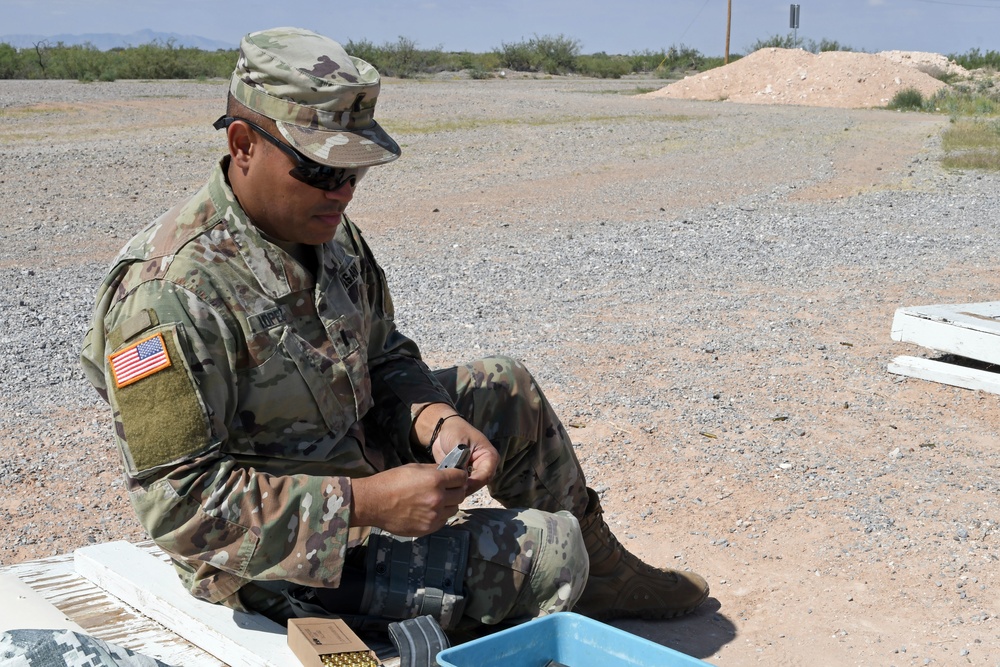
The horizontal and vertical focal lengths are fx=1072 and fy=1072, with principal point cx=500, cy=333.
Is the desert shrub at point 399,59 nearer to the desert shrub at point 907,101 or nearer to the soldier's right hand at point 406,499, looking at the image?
Result: the desert shrub at point 907,101

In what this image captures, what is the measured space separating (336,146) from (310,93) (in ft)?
0.32

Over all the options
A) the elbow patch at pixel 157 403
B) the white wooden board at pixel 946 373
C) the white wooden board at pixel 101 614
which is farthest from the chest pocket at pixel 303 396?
the white wooden board at pixel 946 373

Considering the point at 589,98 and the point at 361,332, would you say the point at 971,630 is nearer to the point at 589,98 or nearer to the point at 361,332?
the point at 361,332

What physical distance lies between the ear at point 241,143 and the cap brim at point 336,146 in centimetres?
7

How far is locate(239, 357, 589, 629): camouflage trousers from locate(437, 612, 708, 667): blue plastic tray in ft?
0.29

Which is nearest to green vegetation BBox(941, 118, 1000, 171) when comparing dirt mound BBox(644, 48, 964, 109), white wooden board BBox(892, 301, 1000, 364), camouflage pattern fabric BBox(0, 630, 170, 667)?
white wooden board BBox(892, 301, 1000, 364)

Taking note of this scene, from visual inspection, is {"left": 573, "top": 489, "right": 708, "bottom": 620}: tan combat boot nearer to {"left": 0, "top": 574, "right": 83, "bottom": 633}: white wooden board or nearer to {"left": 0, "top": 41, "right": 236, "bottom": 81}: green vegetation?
Answer: {"left": 0, "top": 574, "right": 83, "bottom": 633}: white wooden board

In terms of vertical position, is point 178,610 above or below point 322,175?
below

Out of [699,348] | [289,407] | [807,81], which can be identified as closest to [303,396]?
[289,407]

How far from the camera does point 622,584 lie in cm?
259

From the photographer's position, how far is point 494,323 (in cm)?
554

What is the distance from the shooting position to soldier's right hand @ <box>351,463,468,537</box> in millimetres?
1804

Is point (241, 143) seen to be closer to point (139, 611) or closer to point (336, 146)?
point (336, 146)

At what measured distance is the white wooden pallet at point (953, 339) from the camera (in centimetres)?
448
